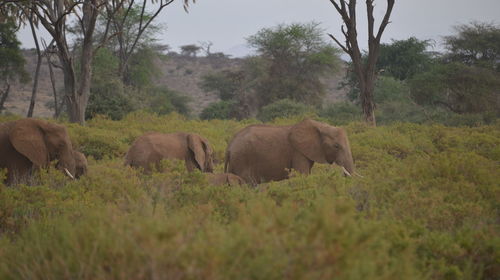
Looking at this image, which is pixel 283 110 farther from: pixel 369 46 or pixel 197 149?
pixel 197 149

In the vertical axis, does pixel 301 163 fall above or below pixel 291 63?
below

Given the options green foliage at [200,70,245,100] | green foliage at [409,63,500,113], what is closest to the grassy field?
green foliage at [409,63,500,113]

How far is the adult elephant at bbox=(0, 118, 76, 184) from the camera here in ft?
23.8

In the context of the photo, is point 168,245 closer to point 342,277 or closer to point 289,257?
point 289,257

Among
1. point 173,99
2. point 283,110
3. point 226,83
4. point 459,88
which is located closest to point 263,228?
point 283,110

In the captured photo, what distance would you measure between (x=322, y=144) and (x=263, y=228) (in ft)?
18.6

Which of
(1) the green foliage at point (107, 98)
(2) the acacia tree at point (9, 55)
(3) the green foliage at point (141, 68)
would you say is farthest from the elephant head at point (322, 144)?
(3) the green foliage at point (141, 68)

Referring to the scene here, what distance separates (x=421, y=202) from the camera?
5.56 m

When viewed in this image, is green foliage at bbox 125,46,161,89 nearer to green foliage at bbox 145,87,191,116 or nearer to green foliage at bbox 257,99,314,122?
green foliage at bbox 145,87,191,116

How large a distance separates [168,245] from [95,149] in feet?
36.8

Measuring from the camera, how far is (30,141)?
7305 mm

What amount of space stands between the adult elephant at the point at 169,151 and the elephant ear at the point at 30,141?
1.90 meters

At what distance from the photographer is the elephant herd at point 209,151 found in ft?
24.1

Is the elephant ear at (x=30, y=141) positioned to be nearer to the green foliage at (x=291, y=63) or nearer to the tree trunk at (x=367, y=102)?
the tree trunk at (x=367, y=102)
